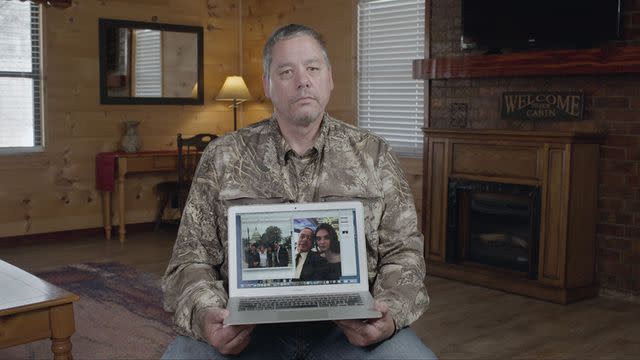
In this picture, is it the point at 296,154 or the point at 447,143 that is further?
the point at 447,143

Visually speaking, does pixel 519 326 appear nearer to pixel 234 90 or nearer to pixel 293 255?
pixel 293 255

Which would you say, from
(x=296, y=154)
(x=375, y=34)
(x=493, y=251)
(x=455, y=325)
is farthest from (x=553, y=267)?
(x=296, y=154)

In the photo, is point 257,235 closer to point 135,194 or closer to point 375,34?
point 375,34

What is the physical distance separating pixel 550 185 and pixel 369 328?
297 centimetres

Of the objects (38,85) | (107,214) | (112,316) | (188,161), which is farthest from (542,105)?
(38,85)

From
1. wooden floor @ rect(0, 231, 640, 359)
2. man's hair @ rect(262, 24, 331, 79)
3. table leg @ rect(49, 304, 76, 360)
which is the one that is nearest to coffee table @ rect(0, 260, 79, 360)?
table leg @ rect(49, 304, 76, 360)

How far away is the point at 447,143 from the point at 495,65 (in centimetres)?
56

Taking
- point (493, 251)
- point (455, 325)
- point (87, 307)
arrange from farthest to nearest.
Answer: point (493, 251)
point (87, 307)
point (455, 325)

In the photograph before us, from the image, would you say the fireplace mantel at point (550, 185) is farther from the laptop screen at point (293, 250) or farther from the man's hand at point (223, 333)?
the man's hand at point (223, 333)

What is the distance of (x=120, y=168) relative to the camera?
607cm

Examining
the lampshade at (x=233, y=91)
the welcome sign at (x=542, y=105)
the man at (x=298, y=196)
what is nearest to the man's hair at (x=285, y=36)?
the man at (x=298, y=196)

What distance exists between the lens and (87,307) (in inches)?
157

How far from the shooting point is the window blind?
6461 millimetres

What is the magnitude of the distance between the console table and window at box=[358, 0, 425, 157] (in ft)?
5.73
